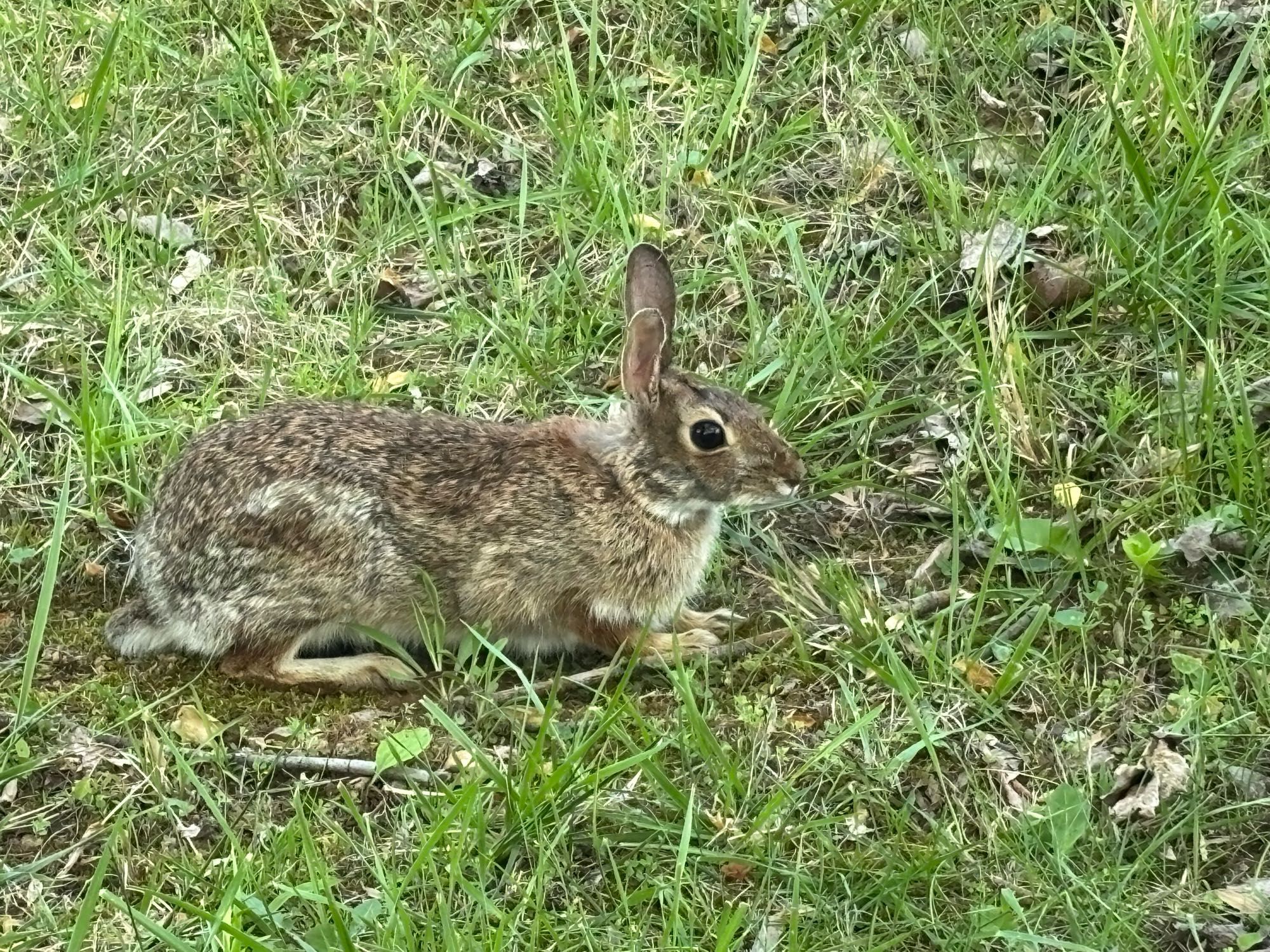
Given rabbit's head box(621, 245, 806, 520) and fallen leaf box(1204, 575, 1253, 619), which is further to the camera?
rabbit's head box(621, 245, 806, 520)

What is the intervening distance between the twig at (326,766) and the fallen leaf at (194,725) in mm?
146

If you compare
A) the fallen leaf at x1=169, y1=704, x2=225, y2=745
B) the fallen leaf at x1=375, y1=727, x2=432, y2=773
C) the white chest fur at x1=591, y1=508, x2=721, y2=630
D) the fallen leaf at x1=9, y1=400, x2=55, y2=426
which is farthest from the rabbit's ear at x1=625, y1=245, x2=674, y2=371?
the fallen leaf at x1=9, y1=400, x2=55, y2=426

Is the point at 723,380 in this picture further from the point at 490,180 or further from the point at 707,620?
the point at 490,180

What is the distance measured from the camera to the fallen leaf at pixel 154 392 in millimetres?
5562

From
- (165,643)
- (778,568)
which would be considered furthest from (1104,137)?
(165,643)

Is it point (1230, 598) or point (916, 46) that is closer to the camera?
point (1230, 598)

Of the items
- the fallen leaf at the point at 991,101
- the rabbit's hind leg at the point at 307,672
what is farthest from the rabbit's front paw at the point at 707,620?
the fallen leaf at the point at 991,101

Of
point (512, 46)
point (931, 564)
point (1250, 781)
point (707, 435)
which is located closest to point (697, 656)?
point (707, 435)

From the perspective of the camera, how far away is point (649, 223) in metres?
5.99

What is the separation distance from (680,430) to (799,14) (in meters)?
2.63

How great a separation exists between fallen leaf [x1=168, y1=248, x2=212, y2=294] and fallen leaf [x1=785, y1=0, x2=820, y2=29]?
2.65 meters

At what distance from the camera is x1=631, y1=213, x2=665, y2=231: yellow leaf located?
5.98 m

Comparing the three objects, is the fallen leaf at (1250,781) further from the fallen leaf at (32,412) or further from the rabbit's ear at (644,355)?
the fallen leaf at (32,412)

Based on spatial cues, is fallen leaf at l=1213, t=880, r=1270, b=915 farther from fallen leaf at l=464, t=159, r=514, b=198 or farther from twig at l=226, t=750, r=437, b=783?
fallen leaf at l=464, t=159, r=514, b=198
